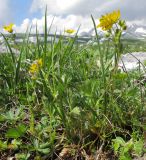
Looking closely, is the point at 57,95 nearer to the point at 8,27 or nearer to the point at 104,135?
the point at 104,135

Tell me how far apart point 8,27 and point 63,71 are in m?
0.90

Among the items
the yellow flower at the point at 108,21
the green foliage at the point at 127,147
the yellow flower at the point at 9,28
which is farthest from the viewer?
the yellow flower at the point at 9,28

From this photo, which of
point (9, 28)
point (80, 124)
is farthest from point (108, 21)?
point (9, 28)

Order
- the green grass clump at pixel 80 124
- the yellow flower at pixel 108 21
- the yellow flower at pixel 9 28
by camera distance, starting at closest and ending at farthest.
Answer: the yellow flower at pixel 108 21, the green grass clump at pixel 80 124, the yellow flower at pixel 9 28

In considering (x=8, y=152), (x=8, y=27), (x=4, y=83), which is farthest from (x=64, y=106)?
(x=8, y=27)

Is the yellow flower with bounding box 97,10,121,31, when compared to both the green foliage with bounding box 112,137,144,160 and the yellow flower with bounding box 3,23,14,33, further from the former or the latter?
the yellow flower with bounding box 3,23,14,33

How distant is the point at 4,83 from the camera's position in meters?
3.35

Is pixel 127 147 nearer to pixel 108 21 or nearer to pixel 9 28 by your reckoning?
pixel 108 21

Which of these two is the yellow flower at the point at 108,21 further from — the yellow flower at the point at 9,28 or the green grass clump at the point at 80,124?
the yellow flower at the point at 9,28

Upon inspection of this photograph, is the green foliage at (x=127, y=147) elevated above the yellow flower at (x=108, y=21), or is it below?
below

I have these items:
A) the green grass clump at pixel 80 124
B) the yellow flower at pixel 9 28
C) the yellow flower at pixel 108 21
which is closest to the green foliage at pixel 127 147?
the green grass clump at pixel 80 124

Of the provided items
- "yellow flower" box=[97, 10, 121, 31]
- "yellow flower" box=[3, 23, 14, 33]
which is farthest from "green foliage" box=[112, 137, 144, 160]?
"yellow flower" box=[3, 23, 14, 33]

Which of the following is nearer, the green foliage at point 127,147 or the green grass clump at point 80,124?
the green foliage at point 127,147

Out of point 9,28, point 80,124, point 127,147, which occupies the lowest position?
point 127,147
